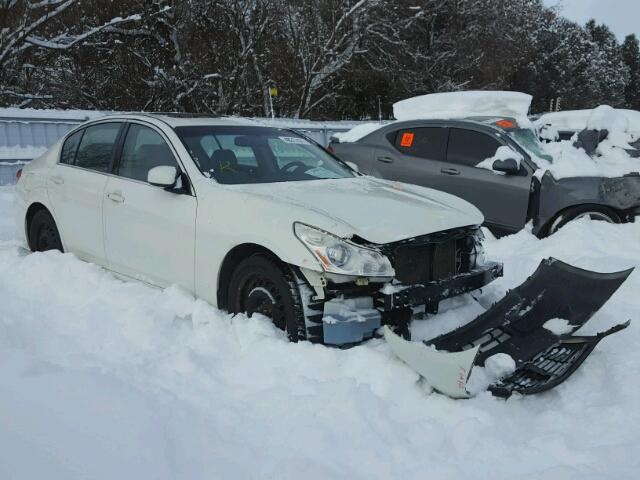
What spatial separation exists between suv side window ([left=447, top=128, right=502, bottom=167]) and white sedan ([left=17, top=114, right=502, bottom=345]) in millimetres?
2440

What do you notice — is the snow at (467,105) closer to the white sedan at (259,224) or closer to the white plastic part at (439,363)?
the white sedan at (259,224)

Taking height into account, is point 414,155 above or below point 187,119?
below

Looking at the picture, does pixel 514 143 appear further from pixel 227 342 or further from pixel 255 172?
pixel 227 342

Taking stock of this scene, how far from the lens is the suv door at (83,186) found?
463 cm

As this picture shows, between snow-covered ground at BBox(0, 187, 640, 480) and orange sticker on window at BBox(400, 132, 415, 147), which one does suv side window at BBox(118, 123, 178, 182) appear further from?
orange sticker on window at BBox(400, 132, 415, 147)

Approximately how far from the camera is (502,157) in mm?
6465

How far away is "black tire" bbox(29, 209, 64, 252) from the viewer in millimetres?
5195

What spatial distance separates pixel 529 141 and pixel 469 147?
2.52 feet

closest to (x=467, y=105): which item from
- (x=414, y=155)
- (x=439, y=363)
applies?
(x=414, y=155)

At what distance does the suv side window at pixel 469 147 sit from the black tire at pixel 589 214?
1075mm

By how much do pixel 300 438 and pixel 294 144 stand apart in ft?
9.11

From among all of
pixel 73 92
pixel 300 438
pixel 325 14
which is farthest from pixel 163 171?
pixel 325 14

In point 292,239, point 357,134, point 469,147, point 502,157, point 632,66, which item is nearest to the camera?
point 292,239

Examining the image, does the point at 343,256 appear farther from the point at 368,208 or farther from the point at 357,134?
the point at 357,134
